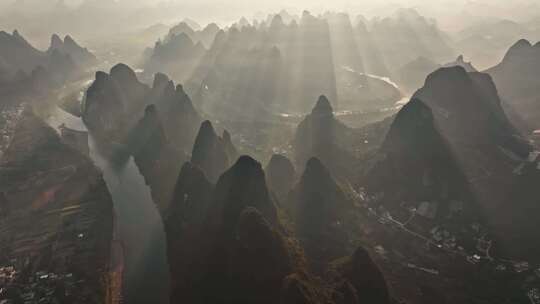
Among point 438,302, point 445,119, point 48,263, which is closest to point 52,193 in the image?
point 48,263

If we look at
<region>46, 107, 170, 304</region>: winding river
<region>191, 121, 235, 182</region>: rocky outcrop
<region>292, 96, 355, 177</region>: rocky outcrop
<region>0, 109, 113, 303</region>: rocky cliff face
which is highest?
<region>191, 121, 235, 182</region>: rocky outcrop

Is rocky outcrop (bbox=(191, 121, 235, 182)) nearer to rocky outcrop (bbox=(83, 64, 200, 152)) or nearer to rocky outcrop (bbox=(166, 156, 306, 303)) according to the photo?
rocky outcrop (bbox=(166, 156, 306, 303))

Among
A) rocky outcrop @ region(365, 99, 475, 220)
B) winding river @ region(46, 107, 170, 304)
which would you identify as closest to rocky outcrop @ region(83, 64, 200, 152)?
winding river @ region(46, 107, 170, 304)

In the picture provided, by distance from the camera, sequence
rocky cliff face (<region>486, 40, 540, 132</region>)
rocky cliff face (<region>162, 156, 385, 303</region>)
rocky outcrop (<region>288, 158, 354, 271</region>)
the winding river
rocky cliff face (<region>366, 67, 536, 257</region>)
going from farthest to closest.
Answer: rocky cliff face (<region>486, 40, 540, 132</region>) < rocky cliff face (<region>366, 67, 536, 257</region>) < rocky outcrop (<region>288, 158, 354, 271</region>) < the winding river < rocky cliff face (<region>162, 156, 385, 303</region>)

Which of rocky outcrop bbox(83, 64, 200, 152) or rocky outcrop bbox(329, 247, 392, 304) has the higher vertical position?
rocky outcrop bbox(83, 64, 200, 152)

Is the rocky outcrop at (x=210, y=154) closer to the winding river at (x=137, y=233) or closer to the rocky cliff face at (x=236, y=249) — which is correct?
the rocky cliff face at (x=236, y=249)

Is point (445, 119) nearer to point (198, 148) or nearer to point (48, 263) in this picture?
point (198, 148)

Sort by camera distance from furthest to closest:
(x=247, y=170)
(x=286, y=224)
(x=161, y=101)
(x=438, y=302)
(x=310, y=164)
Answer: (x=161, y=101)
(x=310, y=164)
(x=286, y=224)
(x=247, y=170)
(x=438, y=302)
